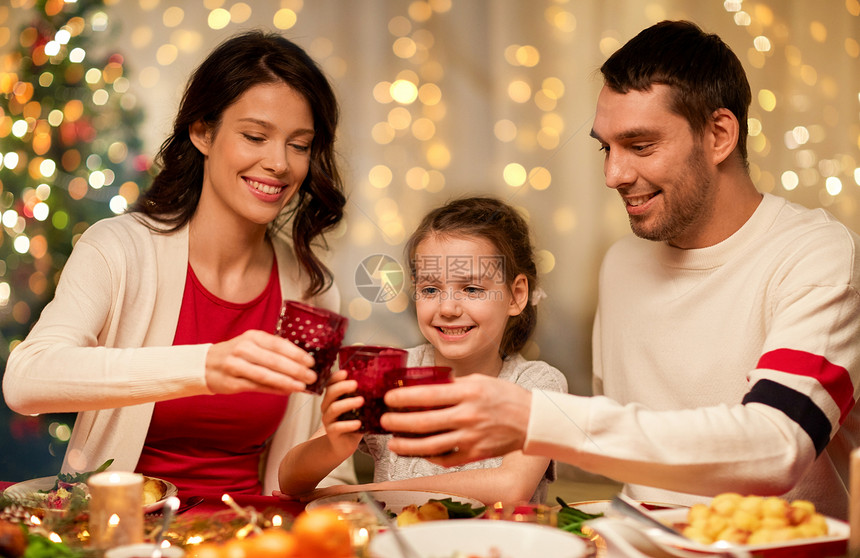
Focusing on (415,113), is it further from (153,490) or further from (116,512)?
(116,512)

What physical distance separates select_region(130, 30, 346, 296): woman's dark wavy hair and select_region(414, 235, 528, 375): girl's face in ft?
1.19

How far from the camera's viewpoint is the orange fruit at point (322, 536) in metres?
0.95

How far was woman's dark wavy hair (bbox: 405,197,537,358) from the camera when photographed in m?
2.11

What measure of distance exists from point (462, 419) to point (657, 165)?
0.99m

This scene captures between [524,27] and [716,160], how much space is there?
4.78 feet

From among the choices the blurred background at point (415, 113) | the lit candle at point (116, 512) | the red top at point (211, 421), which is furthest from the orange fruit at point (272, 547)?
the blurred background at point (415, 113)

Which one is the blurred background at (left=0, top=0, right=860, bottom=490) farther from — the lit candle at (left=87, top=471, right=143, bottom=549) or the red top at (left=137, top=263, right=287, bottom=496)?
the lit candle at (left=87, top=471, right=143, bottom=549)

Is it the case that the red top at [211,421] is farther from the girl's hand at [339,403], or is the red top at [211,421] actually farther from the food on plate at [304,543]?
the food on plate at [304,543]

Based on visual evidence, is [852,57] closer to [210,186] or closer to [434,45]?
[434,45]

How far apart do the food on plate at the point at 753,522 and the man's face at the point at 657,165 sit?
0.97 metres

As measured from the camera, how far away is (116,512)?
1.08m

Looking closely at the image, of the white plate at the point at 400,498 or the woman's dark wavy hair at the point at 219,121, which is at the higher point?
the woman's dark wavy hair at the point at 219,121

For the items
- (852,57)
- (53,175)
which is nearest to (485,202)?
(852,57)

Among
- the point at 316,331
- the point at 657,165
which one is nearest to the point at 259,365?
the point at 316,331
